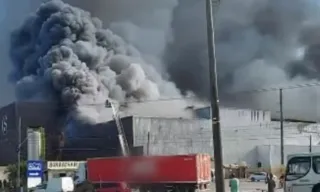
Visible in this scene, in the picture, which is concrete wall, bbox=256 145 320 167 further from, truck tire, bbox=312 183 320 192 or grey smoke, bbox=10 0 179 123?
truck tire, bbox=312 183 320 192

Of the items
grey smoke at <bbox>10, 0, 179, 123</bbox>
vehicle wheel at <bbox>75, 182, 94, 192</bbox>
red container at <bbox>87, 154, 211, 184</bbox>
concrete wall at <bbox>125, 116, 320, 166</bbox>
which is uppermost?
grey smoke at <bbox>10, 0, 179, 123</bbox>

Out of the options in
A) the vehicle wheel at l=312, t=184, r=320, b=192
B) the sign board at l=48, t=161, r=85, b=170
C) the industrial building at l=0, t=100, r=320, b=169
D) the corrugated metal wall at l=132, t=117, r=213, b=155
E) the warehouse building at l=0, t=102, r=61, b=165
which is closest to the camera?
the vehicle wheel at l=312, t=184, r=320, b=192

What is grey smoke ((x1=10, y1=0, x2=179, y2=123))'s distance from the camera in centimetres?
8962

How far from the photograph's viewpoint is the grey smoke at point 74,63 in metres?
89.6

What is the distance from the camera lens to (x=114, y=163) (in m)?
43.2

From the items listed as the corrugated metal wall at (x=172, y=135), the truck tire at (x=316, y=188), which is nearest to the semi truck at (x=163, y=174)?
the truck tire at (x=316, y=188)

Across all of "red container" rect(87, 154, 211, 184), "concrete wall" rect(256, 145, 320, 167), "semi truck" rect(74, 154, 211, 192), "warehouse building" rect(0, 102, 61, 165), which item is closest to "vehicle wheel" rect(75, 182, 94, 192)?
"semi truck" rect(74, 154, 211, 192)

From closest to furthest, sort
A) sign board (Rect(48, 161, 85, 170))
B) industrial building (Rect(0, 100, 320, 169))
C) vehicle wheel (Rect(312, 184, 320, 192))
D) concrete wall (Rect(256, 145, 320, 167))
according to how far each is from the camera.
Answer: vehicle wheel (Rect(312, 184, 320, 192)), sign board (Rect(48, 161, 85, 170)), industrial building (Rect(0, 100, 320, 169)), concrete wall (Rect(256, 145, 320, 167))

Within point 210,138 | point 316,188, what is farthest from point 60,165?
point 316,188

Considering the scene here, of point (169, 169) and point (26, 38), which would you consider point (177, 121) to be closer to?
point (26, 38)

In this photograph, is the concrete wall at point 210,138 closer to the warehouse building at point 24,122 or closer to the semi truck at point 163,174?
the warehouse building at point 24,122

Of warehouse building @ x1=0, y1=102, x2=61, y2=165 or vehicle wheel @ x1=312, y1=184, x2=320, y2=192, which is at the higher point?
warehouse building @ x1=0, y1=102, x2=61, y2=165

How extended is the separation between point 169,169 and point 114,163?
5052 mm

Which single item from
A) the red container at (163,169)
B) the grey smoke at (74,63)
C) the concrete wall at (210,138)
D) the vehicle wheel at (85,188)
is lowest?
the vehicle wheel at (85,188)
